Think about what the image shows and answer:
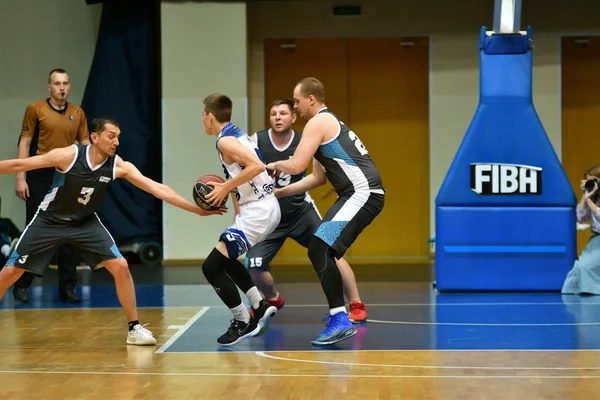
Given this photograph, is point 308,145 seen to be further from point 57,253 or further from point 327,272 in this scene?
point 57,253

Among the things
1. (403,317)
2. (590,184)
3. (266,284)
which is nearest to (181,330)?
(266,284)

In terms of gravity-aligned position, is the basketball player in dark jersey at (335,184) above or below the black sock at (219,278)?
above

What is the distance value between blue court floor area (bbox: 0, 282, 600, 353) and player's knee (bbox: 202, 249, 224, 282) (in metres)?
0.49

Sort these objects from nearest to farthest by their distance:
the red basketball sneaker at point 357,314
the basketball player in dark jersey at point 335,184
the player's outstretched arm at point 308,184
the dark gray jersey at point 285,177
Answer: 1. the basketball player in dark jersey at point 335,184
2. the player's outstretched arm at point 308,184
3. the red basketball sneaker at point 357,314
4. the dark gray jersey at point 285,177

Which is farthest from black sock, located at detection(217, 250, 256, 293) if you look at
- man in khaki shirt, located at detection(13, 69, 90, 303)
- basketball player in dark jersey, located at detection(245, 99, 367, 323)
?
man in khaki shirt, located at detection(13, 69, 90, 303)

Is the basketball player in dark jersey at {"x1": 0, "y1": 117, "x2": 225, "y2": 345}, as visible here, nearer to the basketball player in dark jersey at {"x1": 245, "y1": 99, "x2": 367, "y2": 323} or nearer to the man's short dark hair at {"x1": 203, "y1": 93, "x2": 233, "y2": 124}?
the man's short dark hair at {"x1": 203, "y1": 93, "x2": 233, "y2": 124}

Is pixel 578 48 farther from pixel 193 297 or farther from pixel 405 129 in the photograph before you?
pixel 193 297

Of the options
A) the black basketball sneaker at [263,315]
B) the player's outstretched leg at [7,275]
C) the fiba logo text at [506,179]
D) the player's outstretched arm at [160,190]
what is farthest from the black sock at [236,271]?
Result: the fiba logo text at [506,179]

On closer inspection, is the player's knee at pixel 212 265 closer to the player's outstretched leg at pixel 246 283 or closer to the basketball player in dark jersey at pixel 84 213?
the player's outstretched leg at pixel 246 283

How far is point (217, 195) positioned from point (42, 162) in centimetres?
117

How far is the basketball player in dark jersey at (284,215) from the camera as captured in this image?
23.3 ft

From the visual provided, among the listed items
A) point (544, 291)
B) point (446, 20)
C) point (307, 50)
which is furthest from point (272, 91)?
point (544, 291)

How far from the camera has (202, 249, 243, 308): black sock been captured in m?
6.07

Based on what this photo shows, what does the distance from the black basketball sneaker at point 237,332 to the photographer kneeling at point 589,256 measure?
11.6 ft
